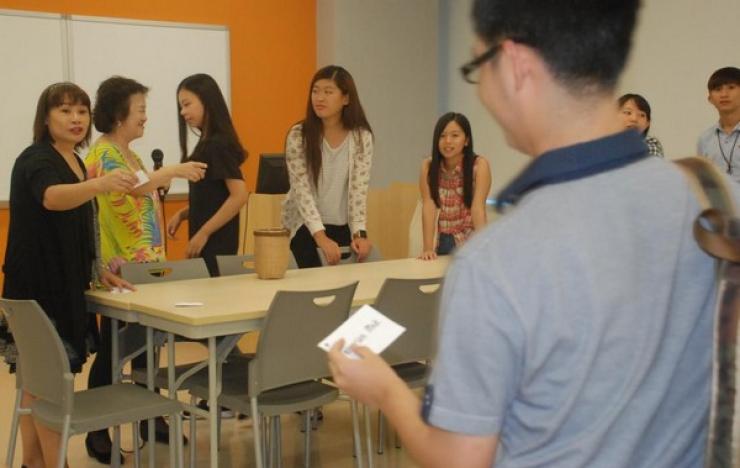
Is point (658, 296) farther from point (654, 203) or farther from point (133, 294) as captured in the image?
point (133, 294)

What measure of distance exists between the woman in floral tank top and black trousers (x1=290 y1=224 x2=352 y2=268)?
0.43m

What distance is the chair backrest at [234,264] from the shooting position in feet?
12.4

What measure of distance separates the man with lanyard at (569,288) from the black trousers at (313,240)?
3.24m

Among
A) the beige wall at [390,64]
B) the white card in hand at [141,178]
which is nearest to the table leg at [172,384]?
the white card in hand at [141,178]

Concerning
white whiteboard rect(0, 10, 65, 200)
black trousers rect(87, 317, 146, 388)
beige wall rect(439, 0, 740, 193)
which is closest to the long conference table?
black trousers rect(87, 317, 146, 388)

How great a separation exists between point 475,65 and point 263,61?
232 inches

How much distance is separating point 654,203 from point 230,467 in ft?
9.77

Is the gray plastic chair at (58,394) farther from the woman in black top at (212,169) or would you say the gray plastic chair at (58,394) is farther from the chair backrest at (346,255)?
the chair backrest at (346,255)

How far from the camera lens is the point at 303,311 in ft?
9.43

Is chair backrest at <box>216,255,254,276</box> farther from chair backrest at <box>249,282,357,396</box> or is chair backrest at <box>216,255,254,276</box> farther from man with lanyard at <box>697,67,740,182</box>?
man with lanyard at <box>697,67,740,182</box>

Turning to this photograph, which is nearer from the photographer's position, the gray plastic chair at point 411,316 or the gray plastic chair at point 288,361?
the gray plastic chair at point 288,361

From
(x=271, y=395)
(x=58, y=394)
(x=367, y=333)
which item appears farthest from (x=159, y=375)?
(x=367, y=333)

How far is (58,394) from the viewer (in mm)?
2693

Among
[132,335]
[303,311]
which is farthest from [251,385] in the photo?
[132,335]
